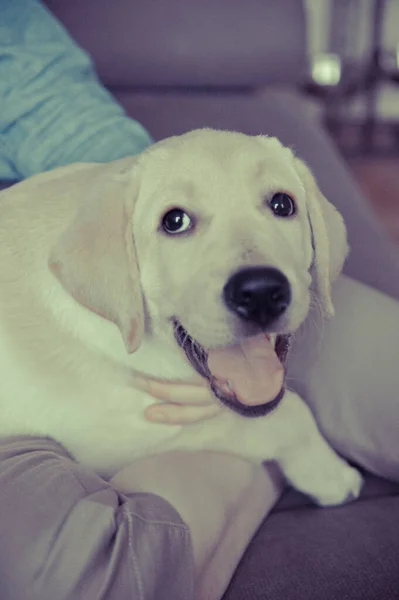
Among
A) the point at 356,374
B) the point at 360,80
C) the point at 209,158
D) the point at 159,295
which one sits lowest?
the point at 360,80

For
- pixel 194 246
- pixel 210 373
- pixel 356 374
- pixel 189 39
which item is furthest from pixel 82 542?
pixel 189 39

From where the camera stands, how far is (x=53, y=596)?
33.0 inches

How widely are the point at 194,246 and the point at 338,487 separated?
1.97ft

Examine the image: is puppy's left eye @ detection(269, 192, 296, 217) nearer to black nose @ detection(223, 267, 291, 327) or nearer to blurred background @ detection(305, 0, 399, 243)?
black nose @ detection(223, 267, 291, 327)

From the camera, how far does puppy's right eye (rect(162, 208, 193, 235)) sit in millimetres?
1146

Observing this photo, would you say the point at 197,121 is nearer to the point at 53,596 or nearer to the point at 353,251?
the point at 353,251

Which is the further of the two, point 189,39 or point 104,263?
point 189,39

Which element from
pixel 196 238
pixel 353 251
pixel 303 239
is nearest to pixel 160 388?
pixel 196 238

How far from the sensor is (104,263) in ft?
3.62

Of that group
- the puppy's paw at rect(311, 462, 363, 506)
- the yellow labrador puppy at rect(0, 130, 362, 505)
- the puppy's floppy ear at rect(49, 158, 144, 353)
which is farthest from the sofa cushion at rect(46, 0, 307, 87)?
the puppy's paw at rect(311, 462, 363, 506)

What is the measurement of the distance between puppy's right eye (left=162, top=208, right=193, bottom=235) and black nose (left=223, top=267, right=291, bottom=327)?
19cm

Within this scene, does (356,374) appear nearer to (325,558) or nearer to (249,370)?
(249,370)

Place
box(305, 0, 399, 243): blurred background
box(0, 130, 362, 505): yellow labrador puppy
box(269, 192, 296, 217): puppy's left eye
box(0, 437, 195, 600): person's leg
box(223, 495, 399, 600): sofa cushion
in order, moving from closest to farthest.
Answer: box(0, 437, 195, 600): person's leg → box(223, 495, 399, 600): sofa cushion → box(0, 130, 362, 505): yellow labrador puppy → box(269, 192, 296, 217): puppy's left eye → box(305, 0, 399, 243): blurred background

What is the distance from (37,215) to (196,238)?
1.17ft
